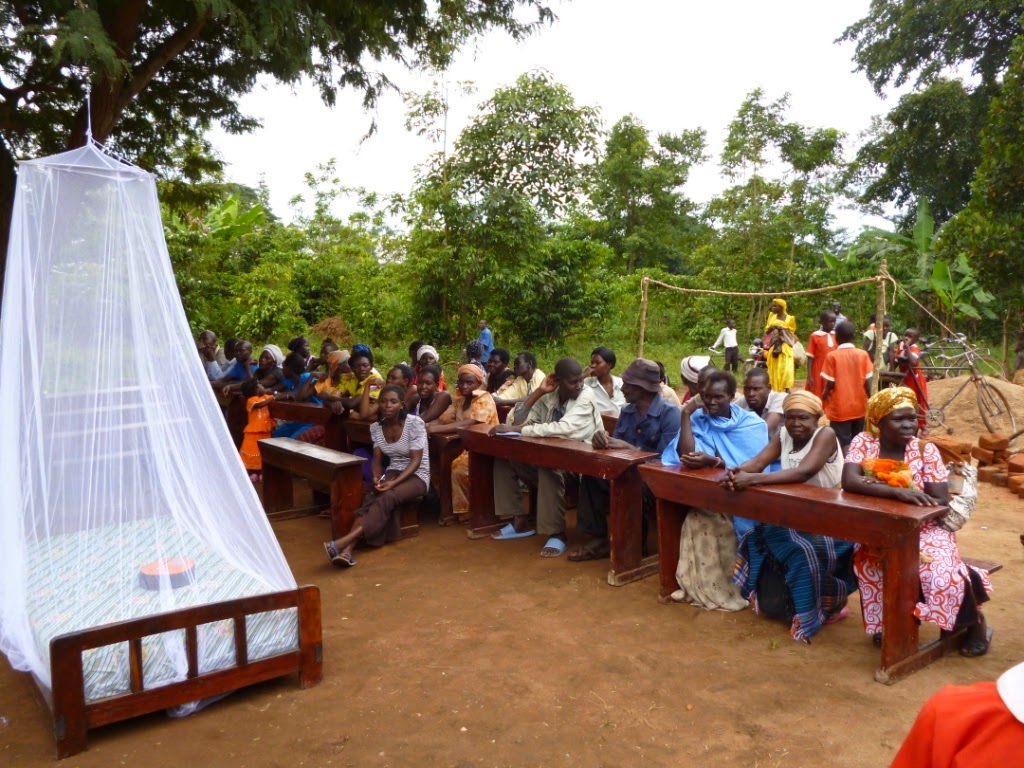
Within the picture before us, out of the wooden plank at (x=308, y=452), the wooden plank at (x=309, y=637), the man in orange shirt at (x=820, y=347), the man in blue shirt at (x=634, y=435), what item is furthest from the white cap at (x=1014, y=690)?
the man in orange shirt at (x=820, y=347)

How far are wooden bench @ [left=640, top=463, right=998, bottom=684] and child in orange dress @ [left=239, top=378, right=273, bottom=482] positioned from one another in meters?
5.34

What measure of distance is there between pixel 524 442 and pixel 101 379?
2776 mm

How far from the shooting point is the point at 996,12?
58.7 ft

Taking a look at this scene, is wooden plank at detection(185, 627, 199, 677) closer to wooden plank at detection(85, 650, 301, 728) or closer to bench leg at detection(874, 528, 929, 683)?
wooden plank at detection(85, 650, 301, 728)

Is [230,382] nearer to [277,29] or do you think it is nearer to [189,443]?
[277,29]

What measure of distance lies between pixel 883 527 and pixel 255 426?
6340mm

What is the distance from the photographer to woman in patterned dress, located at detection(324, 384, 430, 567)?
5.84 metres

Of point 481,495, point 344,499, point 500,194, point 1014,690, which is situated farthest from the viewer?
point 500,194

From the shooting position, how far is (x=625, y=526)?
5.01 m

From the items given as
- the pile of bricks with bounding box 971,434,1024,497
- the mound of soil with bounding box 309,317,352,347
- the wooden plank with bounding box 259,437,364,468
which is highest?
the mound of soil with bounding box 309,317,352,347

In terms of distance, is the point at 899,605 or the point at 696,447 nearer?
the point at 899,605

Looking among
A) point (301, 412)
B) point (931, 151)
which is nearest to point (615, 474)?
point (301, 412)

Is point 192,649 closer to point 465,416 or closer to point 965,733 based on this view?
point 965,733

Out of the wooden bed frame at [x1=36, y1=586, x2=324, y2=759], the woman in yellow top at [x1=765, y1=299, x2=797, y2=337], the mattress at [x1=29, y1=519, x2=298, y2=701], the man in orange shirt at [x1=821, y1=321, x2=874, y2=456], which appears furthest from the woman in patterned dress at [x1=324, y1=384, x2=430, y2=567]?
the woman in yellow top at [x1=765, y1=299, x2=797, y2=337]
